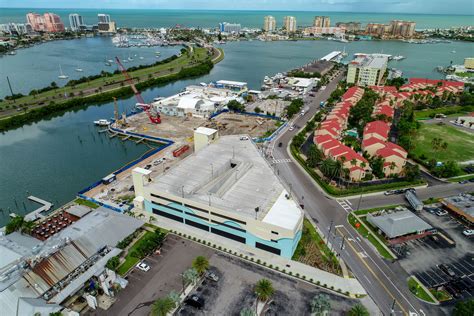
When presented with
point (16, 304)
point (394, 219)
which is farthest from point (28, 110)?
point (394, 219)

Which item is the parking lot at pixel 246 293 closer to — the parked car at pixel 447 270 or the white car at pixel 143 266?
the white car at pixel 143 266

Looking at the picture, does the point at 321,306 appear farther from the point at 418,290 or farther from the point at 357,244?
the point at 357,244

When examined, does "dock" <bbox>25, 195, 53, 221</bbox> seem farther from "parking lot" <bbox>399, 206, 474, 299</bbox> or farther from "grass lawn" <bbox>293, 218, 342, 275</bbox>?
"parking lot" <bbox>399, 206, 474, 299</bbox>

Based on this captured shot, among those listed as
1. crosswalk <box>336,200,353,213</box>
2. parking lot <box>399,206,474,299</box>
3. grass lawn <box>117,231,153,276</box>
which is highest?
grass lawn <box>117,231,153,276</box>

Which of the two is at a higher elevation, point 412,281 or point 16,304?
point 16,304

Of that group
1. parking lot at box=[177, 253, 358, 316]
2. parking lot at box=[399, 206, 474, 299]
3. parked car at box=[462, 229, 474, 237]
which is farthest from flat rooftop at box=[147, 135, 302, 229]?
parked car at box=[462, 229, 474, 237]

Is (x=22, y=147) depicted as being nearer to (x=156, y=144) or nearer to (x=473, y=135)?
(x=156, y=144)

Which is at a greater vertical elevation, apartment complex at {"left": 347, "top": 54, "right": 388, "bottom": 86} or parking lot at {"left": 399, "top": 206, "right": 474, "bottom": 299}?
apartment complex at {"left": 347, "top": 54, "right": 388, "bottom": 86}
